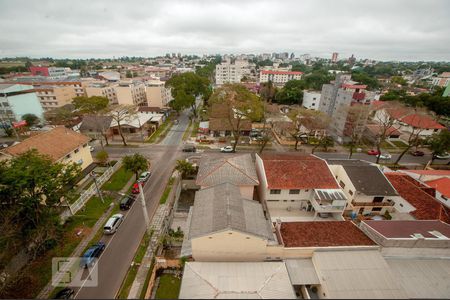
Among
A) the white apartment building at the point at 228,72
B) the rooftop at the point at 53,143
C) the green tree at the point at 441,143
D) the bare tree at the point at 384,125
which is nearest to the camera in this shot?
the rooftop at the point at 53,143

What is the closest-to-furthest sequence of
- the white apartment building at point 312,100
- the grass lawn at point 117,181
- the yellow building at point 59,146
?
the yellow building at point 59,146 < the grass lawn at point 117,181 < the white apartment building at point 312,100

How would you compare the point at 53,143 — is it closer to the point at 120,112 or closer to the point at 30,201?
the point at 30,201

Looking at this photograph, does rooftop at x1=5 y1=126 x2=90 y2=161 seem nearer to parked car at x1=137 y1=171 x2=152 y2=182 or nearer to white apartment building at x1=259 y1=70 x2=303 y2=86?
parked car at x1=137 y1=171 x2=152 y2=182

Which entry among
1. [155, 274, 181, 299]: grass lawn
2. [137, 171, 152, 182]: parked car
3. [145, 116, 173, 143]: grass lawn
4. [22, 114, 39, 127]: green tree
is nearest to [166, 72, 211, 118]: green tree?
[145, 116, 173, 143]: grass lawn

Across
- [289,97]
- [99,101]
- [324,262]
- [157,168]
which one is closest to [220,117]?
[157,168]

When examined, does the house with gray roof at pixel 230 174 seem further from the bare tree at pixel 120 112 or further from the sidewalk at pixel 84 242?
the bare tree at pixel 120 112

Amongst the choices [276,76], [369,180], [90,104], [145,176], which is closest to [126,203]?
[145,176]

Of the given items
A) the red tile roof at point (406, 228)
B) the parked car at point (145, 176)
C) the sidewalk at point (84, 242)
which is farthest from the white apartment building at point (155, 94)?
the red tile roof at point (406, 228)

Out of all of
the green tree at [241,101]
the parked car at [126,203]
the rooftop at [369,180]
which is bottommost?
the parked car at [126,203]
